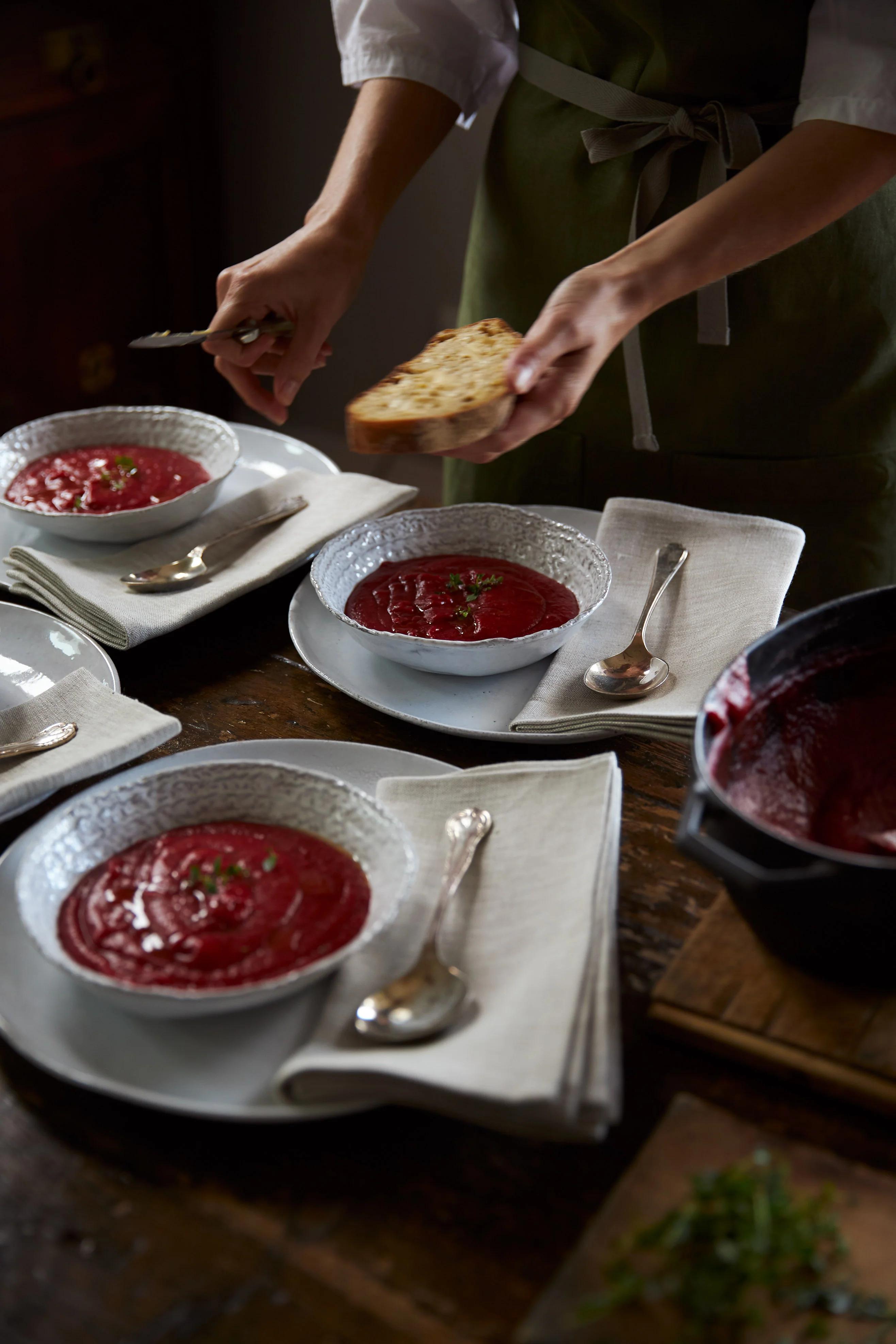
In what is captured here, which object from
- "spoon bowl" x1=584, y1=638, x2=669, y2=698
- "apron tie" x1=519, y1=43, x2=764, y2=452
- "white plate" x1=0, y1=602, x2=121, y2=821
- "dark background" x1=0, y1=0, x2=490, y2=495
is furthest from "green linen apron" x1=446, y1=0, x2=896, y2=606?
"dark background" x1=0, y1=0, x2=490, y2=495

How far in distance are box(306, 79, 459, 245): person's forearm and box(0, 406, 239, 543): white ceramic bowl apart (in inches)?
14.9

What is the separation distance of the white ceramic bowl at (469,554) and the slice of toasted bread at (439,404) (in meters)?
0.15

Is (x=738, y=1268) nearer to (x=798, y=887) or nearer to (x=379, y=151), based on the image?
(x=798, y=887)

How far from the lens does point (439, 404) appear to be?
55.5 inches

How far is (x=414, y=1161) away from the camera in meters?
0.84

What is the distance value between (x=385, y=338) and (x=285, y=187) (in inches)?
24.9

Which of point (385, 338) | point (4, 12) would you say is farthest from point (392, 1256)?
point (385, 338)

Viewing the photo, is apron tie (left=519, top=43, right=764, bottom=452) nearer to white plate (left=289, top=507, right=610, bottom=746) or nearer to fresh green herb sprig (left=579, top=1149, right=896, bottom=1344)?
white plate (left=289, top=507, right=610, bottom=746)

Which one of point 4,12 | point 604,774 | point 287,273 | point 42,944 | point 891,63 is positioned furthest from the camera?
point 4,12

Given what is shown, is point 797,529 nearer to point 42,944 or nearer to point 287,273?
point 287,273

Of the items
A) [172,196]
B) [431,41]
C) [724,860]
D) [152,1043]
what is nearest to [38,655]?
[152,1043]

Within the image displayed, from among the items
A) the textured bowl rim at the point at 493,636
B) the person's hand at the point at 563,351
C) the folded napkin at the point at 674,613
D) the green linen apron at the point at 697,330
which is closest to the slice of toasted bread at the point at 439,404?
the person's hand at the point at 563,351

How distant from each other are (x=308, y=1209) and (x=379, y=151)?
62.5 inches

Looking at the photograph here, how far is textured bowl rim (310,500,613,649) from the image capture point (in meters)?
1.34
